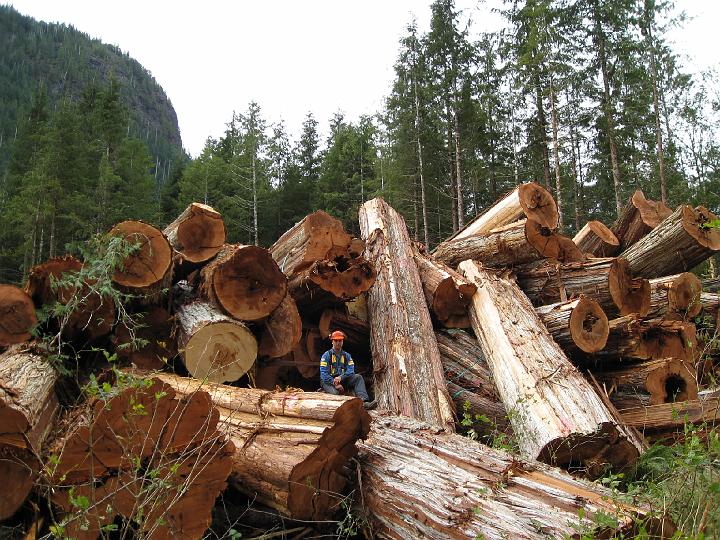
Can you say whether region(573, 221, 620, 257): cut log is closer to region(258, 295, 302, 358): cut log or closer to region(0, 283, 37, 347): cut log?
region(258, 295, 302, 358): cut log

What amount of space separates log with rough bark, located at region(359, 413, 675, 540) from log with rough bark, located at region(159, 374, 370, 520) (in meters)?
0.28

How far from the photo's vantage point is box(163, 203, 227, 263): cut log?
6.36 meters

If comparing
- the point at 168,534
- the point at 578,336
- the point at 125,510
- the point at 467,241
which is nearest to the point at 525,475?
the point at 168,534

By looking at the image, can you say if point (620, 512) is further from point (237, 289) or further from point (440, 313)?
point (440, 313)

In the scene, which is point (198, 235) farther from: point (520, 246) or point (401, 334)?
point (520, 246)

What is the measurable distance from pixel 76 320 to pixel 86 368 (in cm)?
65

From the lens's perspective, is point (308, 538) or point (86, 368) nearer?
point (308, 538)

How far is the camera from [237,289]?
612 cm

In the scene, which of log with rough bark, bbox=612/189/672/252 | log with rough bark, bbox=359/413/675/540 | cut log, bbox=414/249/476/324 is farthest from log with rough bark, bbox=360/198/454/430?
log with rough bark, bbox=612/189/672/252

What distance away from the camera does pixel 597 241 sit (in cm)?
969

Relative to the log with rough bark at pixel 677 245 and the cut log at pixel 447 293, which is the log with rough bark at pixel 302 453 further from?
the log with rough bark at pixel 677 245

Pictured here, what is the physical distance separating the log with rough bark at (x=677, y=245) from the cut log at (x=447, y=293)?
2873 millimetres

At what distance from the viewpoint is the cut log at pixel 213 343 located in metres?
5.66

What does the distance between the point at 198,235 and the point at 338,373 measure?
90.9 inches
